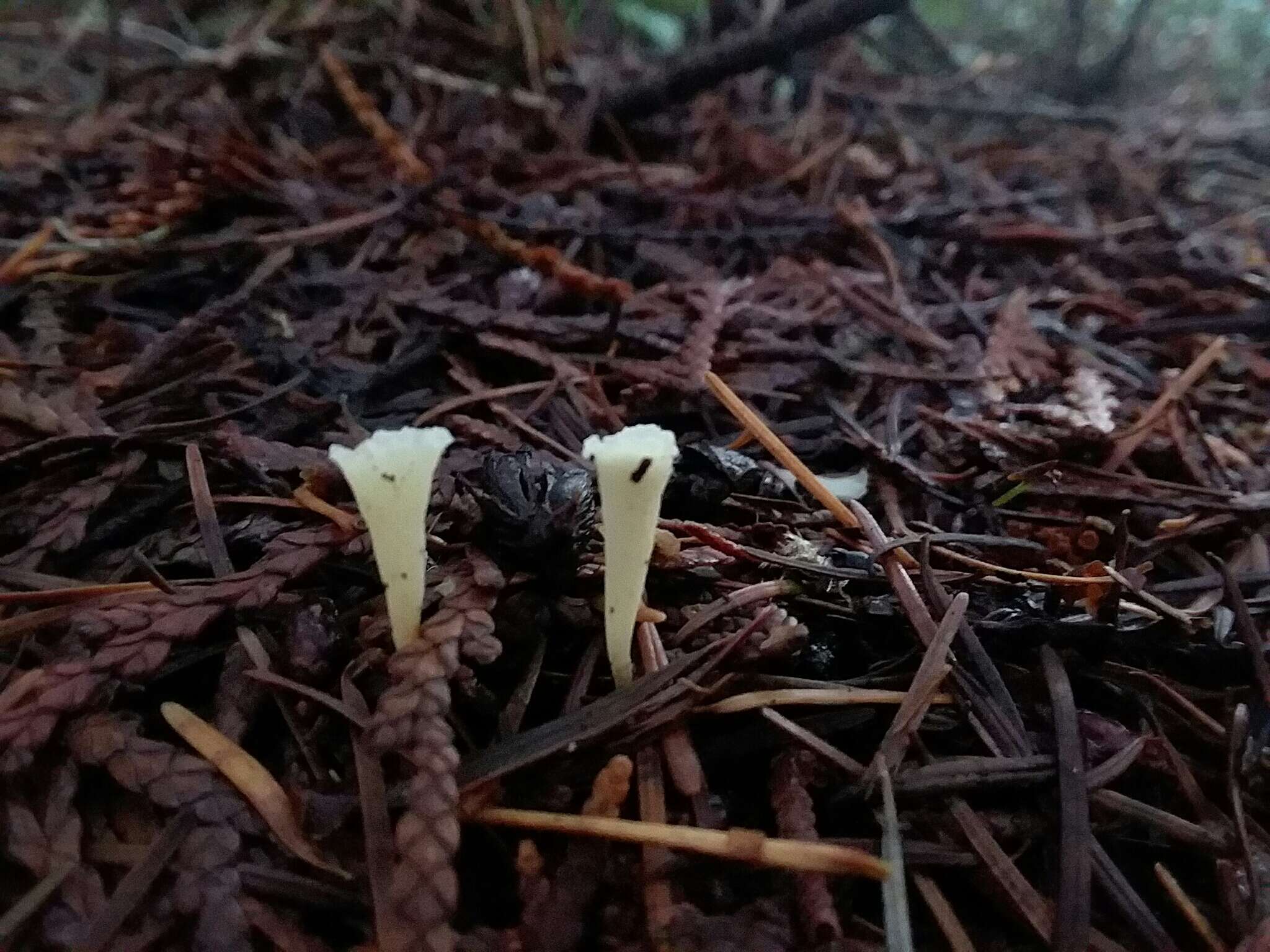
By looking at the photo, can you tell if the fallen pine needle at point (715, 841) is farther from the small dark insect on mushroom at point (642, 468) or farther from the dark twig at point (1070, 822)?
the small dark insect on mushroom at point (642, 468)

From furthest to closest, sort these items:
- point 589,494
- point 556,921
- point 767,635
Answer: point 589,494 → point 767,635 → point 556,921

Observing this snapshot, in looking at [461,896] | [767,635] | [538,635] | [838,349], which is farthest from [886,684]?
[838,349]

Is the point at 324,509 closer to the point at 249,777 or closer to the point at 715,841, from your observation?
the point at 249,777

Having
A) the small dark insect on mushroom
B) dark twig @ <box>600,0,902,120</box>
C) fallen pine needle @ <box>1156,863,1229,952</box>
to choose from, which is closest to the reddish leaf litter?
fallen pine needle @ <box>1156,863,1229,952</box>

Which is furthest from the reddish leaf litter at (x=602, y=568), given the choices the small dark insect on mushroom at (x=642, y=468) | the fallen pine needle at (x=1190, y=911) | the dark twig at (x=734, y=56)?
the dark twig at (x=734, y=56)

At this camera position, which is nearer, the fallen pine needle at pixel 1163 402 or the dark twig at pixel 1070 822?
the dark twig at pixel 1070 822

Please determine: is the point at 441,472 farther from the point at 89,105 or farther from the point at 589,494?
the point at 89,105
